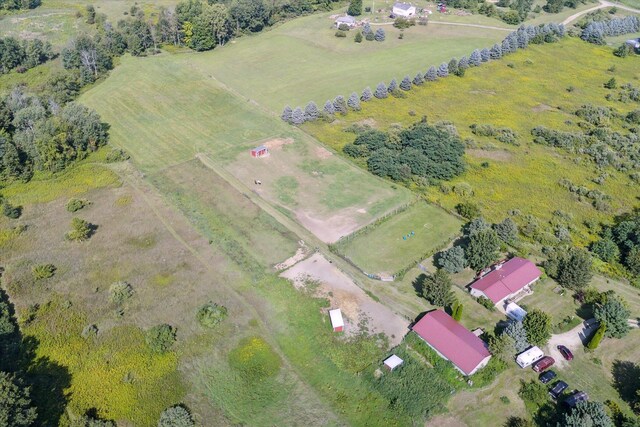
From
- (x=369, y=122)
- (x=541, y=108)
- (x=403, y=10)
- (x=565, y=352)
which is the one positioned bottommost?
(x=565, y=352)

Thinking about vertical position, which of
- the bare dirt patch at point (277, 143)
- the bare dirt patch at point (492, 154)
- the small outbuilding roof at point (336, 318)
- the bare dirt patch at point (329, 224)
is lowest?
the bare dirt patch at point (329, 224)

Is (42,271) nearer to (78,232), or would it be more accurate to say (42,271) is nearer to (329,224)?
(78,232)

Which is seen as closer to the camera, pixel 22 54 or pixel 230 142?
pixel 230 142

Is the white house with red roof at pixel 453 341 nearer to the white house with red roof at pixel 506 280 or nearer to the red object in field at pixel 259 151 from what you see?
the white house with red roof at pixel 506 280

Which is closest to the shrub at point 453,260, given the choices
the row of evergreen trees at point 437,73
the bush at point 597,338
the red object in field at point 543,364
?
the red object in field at point 543,364

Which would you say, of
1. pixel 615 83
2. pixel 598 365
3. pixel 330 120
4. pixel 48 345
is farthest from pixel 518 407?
pixel 615 83

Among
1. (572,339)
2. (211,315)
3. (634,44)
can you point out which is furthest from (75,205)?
(634,44)

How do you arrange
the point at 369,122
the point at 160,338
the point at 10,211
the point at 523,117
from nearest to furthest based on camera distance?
the point at 160,338 → the point at 10,211 → the point at 369,122 → the point at 523,117
